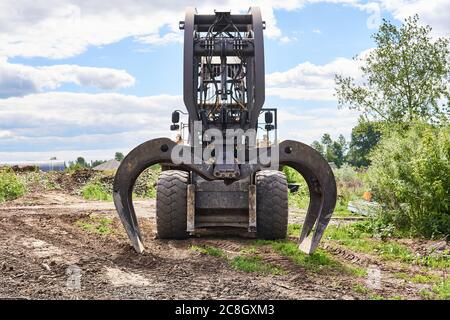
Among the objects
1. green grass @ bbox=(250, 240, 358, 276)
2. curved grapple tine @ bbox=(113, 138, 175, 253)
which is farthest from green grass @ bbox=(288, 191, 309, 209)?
curved grapple tine @ bbox=(113, 138, 175, 253)

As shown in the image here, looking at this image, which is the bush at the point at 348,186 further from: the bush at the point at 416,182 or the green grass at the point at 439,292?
the green grass at the point at 439,292

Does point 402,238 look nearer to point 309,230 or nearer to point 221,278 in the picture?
point 309,230

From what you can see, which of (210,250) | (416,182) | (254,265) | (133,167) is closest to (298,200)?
(416,182)

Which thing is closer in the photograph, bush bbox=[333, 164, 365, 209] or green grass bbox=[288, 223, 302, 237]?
green grass bbox=[288, 223, 302, 237]

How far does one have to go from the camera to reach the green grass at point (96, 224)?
37.8 feet

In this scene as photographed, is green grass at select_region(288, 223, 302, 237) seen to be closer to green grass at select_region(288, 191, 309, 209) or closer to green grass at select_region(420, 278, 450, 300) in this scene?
green grass at select_region(420, 278, 450, 300)

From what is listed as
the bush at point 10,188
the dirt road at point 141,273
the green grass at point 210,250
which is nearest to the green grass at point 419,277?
the dirt road at point 141,273

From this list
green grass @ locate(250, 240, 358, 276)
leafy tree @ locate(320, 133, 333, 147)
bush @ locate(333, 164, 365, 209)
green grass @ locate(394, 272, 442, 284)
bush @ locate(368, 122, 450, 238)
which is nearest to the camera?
green grass @ locate(394, 272, 442, 284)

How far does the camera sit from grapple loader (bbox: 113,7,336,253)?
9.31 metres

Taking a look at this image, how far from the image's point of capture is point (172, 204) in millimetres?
9930

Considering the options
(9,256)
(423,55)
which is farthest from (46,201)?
(423,55)

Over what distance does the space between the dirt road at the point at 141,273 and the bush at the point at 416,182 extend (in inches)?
137

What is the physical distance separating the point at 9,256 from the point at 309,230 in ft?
14.3

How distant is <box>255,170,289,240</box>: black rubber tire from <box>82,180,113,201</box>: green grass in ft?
47.1
